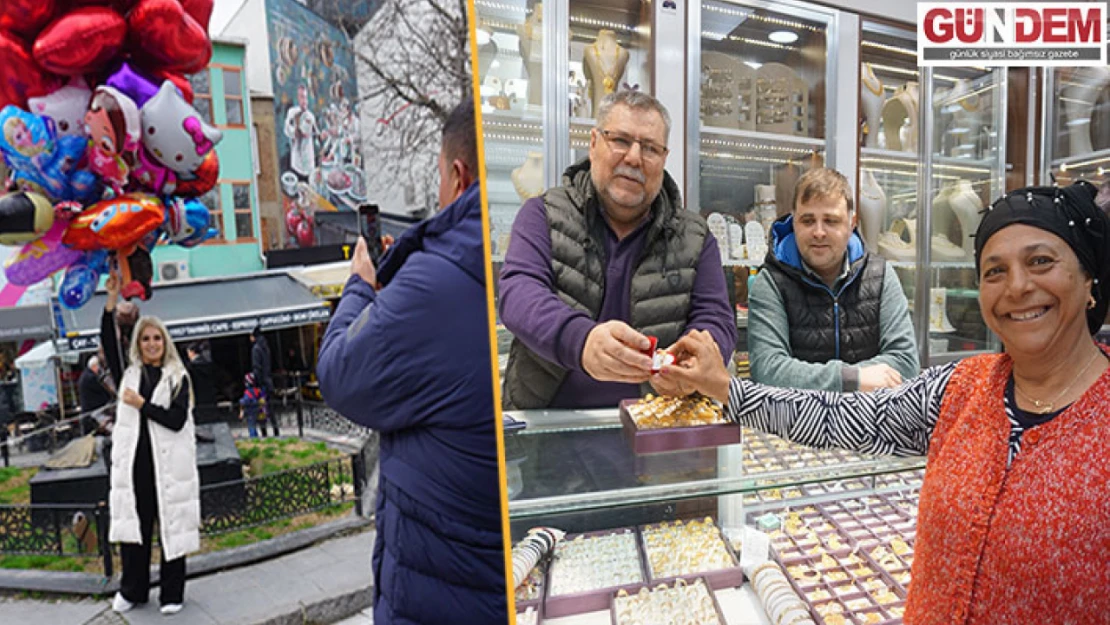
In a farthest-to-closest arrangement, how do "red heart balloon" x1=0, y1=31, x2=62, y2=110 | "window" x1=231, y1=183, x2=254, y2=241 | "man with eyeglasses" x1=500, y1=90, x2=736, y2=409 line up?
"window" x1=231, y1=183, x2=254, y2=241 → "red heart balloon" x1=0, y1=31, x2=62, y2=110 → "man with eyeglasses" x1=500, y1=90, x2=736, y2=409

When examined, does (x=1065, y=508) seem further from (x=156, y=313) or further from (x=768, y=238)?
(x=156, y=313)

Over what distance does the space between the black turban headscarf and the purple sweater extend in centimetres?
22

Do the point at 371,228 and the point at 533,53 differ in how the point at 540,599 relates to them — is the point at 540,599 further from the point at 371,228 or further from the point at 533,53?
the point at 533,53

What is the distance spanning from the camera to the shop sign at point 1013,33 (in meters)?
0.66

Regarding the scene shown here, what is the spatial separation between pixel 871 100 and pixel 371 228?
63 centimetres

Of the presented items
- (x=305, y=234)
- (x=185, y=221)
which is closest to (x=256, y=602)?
(x=305, y=234)

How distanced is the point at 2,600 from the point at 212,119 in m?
1.69

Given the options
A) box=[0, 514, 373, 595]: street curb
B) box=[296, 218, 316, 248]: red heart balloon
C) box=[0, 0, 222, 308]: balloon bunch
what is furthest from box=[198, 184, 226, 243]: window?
box=[0, 514, 373, 595]: street curb

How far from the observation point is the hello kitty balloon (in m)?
1.79

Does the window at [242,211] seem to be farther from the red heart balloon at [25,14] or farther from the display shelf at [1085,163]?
the display shelf at [1085,163]

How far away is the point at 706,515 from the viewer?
63 cm

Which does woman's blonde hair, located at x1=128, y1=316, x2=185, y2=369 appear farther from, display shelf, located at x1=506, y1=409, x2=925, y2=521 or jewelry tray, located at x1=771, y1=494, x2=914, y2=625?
jewelry tray, located at x1=771, y1=494, x2=914, y2=625

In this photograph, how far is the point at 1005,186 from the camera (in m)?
Answer: 0.71

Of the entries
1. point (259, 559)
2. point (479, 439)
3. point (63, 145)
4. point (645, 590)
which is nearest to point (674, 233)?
point (479, 439)
